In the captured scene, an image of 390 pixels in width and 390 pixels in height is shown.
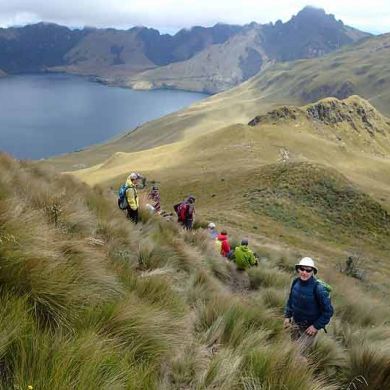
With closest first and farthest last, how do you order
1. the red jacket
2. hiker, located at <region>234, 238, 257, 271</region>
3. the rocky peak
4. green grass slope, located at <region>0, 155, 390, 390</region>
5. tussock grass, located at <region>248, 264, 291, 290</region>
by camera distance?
1. green grass slope, located at <region>0, 155, 390, 390</region>
2. tussock grass, located at <region>248, 264, 291, 290</region>
3. hiker, located at <region>234, 238, 257, 271</region>
4. the red jacket
5. the rocky peak

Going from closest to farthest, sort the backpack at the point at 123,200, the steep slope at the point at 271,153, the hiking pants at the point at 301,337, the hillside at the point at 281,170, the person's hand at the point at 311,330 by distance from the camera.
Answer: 1. the hiking pants at the point at 301,337
2. the person's hand at the point at 311,330
3. the backpack at the point at 123,200
4. the hillside at the point at 281,170
5. the steep slope at the point at 271,153

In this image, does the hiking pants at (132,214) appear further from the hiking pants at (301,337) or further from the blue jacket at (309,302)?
the hiking pants at (301,337)

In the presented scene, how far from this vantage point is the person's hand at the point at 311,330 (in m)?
6.43

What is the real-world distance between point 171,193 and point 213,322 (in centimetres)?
3197

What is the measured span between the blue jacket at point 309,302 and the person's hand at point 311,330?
109mm

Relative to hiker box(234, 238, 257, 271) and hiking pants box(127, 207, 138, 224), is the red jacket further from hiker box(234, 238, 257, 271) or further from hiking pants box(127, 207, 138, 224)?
hiking pants box(127, 207, 138, 224)

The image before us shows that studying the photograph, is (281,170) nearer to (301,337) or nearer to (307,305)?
(307,305)

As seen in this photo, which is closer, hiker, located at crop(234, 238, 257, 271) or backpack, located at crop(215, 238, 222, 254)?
hiker, located at crop(234, 238, 257, 271)

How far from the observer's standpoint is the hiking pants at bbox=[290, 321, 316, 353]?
5.79 meters

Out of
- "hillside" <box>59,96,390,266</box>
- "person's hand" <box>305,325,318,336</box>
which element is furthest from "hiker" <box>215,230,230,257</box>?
"hillside" <box>59,96,390,266</box>

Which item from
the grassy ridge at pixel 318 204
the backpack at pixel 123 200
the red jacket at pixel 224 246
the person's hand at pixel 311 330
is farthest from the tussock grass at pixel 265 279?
the grassy ridge at pixel 318 204

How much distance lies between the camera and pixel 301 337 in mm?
6180

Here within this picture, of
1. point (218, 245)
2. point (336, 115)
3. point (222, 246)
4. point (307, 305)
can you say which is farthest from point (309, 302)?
point (336, 115)

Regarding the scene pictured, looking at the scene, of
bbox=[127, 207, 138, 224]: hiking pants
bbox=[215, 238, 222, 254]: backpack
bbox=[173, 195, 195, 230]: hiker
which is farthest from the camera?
bbox=[173, 195, 195, 230]: hiker
